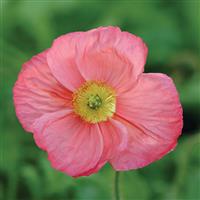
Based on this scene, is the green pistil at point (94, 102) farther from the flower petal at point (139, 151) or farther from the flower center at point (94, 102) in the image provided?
the flower petal at point (139, 151)

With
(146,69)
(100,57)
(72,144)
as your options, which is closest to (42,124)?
(72,144)

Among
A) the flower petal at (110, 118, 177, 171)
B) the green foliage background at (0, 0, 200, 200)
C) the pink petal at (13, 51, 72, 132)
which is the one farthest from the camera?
the green foliage background at (0, 0, 200, 200)

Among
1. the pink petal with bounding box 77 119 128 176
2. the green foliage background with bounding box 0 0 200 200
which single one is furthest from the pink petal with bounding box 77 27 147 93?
the green foliage background with bounding box 0 0 200 200

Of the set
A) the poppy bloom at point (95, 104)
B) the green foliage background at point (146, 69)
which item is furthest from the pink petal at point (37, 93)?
the green foliage background at point (146, 69)

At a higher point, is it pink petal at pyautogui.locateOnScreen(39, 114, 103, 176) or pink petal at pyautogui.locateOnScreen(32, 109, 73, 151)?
pink petal at pyautogui.locateOnScreen(32, 109, 73, 151)

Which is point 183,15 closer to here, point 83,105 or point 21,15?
point 21,15

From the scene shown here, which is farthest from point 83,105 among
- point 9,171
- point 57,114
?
point 9,171

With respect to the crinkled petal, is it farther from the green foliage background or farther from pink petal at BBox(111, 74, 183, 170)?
the green foliage background
